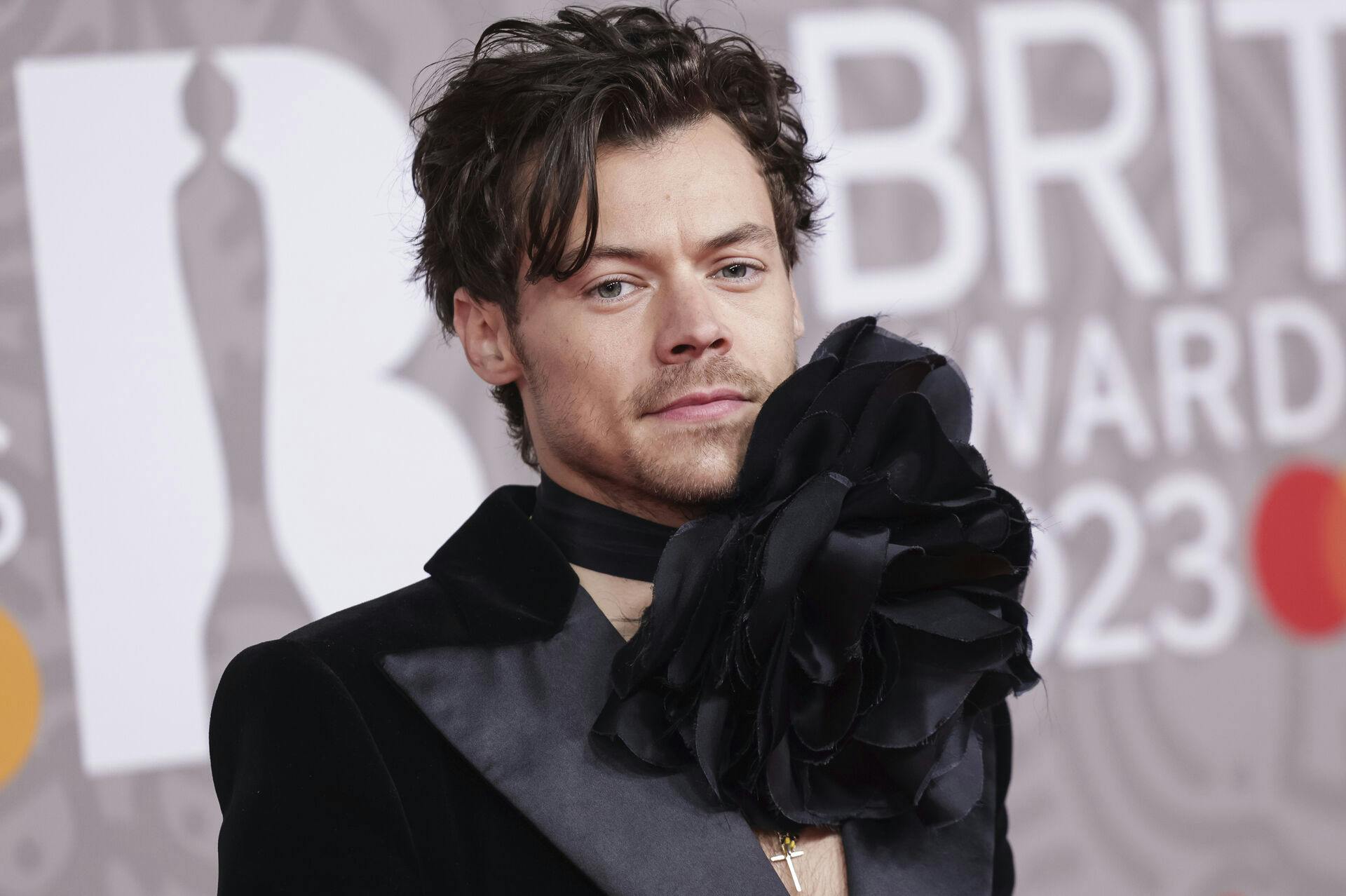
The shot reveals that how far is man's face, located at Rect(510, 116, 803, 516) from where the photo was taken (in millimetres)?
1244

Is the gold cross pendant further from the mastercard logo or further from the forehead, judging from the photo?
the mastercard logo

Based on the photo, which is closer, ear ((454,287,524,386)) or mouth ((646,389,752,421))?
mouth ((646,389,752,421))

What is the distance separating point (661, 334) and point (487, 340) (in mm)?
271

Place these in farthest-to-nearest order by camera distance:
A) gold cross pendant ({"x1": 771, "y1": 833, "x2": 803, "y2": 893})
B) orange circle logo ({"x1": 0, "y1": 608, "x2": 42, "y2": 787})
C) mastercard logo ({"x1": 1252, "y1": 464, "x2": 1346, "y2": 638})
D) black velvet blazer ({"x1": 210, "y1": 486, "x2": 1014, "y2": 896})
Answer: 1. mastercard logo ({"x1": 1252, "y1": 464, "x2": 1346, "y2": 638})
2. orange circle logo ({"x1": 0, "y1": 608, "x2": 42, "y2": 787})
3. gold cross pendant ({"x1": 771, "y1": 833, "x2": 803, "y2": 893})
4. black velvet blazer ({"x1": 210, "y1": 486, "x2": 1014, "y2": 896})

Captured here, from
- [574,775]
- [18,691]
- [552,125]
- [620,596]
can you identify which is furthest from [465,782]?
[18,691]

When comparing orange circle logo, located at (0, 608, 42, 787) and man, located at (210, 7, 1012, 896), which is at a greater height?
man, located at (210, 7, 1012, 896)

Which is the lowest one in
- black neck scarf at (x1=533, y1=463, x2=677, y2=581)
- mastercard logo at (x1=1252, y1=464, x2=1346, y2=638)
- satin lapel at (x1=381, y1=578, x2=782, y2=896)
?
mastercard logo at (x1=1252, y1=464, x2=1346, y2=638)

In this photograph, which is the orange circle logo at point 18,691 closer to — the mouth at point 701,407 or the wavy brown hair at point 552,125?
the wavy brown hair at point 552,125

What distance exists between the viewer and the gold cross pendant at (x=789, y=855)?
1168 mm

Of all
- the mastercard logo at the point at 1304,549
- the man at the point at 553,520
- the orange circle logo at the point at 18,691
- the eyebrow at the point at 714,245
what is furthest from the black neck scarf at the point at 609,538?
the mastercard logo at the point at 1304,549

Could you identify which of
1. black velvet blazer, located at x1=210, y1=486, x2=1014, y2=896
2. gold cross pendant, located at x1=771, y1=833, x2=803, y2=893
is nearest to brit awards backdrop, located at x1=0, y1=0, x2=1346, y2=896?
black velvet blazer, located at x1=210, y1=486, x2=1014, y2=896

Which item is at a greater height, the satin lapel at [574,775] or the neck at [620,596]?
the neck at [620,596]

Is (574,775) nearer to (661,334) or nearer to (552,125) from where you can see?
(661,334)

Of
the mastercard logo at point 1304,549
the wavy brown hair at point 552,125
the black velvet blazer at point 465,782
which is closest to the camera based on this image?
the black velvet blazer at point 465,782
